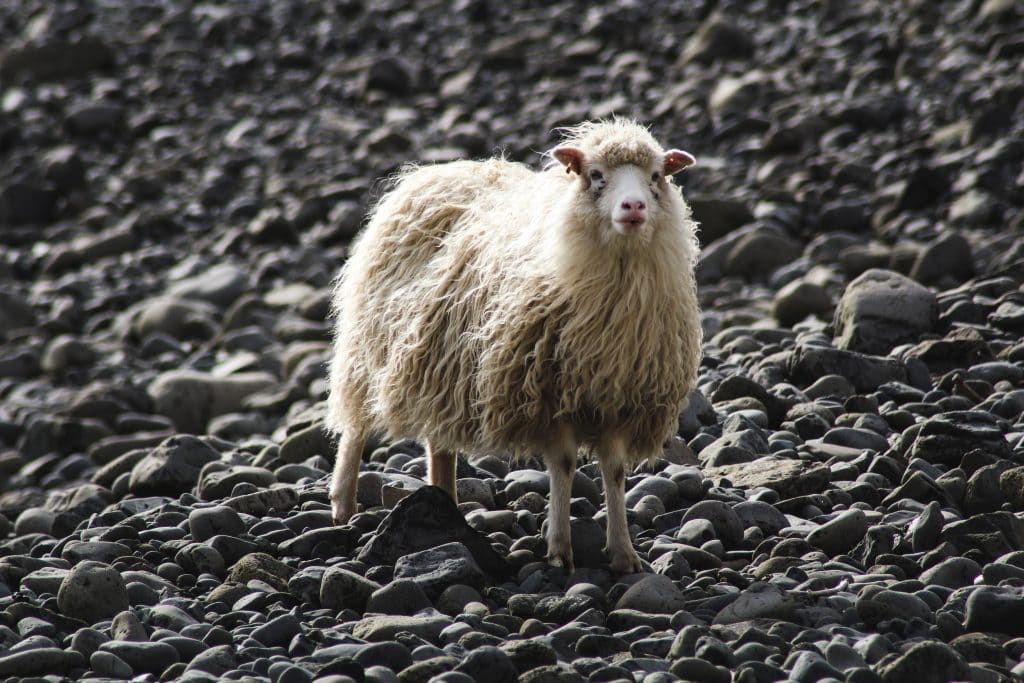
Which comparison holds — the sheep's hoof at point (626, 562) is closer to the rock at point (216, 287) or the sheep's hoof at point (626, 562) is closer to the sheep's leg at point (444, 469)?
the sheep's leg at point (444, 469)

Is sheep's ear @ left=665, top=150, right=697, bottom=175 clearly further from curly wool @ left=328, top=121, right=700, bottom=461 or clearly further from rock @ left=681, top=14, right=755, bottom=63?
rock @ left=681, top=14, right=755, bottom=63

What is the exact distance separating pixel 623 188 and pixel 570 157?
0.34 m

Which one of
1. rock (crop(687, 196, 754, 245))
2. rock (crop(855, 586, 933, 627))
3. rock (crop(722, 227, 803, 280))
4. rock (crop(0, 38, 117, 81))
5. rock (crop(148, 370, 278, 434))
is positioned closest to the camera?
rock (crop(855, 586, 933, 627))

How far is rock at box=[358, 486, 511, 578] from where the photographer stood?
607 centimetres

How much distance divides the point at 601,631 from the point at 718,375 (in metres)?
3.82

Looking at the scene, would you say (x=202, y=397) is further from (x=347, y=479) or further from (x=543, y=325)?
(x=543, y=325)

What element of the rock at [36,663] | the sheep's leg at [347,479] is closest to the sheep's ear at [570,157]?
the sheep's leg at [347,479]

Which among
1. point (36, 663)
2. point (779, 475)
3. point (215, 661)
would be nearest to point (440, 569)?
point (215, 661)

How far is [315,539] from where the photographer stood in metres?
6.60

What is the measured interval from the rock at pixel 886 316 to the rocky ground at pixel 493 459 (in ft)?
0.07

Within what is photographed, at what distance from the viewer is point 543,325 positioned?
19.4ft

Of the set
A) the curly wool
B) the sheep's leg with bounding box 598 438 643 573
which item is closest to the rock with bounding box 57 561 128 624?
the curly wool

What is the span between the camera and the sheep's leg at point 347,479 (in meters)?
6.97

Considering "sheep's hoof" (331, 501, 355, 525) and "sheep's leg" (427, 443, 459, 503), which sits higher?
"sheep's leg" (427, 443, 459, 503)
